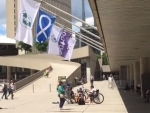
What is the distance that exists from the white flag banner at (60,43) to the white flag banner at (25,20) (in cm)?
458

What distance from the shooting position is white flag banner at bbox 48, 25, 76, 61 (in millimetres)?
21047

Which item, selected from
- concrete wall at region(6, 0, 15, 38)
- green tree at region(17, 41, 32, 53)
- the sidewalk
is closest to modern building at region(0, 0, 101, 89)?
the sidewalk

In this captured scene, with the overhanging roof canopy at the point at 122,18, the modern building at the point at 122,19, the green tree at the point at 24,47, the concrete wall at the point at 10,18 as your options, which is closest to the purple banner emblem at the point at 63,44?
the modern building at the point at 122,19

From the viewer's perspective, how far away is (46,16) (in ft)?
61.7

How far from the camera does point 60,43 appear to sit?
21.6 metres

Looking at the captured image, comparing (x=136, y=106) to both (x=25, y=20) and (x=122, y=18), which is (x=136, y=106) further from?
(x=122, y=18)

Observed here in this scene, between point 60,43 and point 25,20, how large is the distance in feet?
18.5

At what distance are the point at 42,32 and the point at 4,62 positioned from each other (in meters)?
45.2

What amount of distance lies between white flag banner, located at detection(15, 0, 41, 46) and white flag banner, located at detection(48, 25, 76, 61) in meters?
4.58

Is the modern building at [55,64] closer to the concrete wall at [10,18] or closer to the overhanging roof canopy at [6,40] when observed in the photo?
the concrete wall at [10,18]

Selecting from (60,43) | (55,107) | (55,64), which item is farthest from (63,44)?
(55,64)

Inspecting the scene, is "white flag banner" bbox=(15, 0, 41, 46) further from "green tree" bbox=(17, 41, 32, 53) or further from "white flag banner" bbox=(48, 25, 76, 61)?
"green tree" bbox=(17, 41, 32, 53)

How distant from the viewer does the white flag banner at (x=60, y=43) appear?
2105cm

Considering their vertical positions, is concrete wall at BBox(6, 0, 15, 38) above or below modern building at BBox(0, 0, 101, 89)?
above
